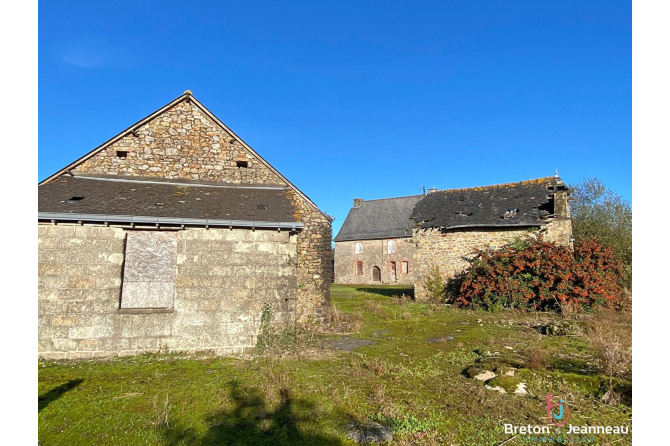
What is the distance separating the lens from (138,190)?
368 inches

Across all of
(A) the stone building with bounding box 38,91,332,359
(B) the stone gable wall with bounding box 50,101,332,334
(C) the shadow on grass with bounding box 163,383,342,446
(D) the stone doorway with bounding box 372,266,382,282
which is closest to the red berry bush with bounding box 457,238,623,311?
(B) the stone gable wall with bounding box 50,101,332,334

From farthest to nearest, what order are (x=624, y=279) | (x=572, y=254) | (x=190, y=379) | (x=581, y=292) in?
(x=624, y=279)
(x=572, y=254)
(x=581, y=292)
(x=190, y=379)

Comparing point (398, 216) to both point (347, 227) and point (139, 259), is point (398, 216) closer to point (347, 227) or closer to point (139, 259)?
point (347, 227)

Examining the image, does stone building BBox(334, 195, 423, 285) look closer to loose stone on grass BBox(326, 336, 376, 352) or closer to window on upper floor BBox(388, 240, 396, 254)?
window on upper floor BBox(388, 240, 396, 254)

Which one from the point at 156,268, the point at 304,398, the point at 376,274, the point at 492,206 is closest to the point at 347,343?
the point at 304,398

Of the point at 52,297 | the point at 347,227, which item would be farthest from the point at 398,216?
the point at 52,297

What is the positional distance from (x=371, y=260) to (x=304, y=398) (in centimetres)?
3035

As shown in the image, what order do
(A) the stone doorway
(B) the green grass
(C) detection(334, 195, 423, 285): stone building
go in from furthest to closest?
(A) the stone doorway < (C) detection(334, 195, 423, 285): stone building < (B) the green grass

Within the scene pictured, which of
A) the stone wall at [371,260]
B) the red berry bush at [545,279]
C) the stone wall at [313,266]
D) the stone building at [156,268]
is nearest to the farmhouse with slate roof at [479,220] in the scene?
the red berry bush at [545,279]

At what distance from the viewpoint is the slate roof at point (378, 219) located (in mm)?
35250

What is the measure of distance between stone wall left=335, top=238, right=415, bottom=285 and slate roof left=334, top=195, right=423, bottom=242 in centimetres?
74

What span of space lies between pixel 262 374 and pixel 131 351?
3070mm

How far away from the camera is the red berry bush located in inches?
509

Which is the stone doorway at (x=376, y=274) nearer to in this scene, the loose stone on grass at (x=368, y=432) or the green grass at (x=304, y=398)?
the green grass at (x=304, y=398)
